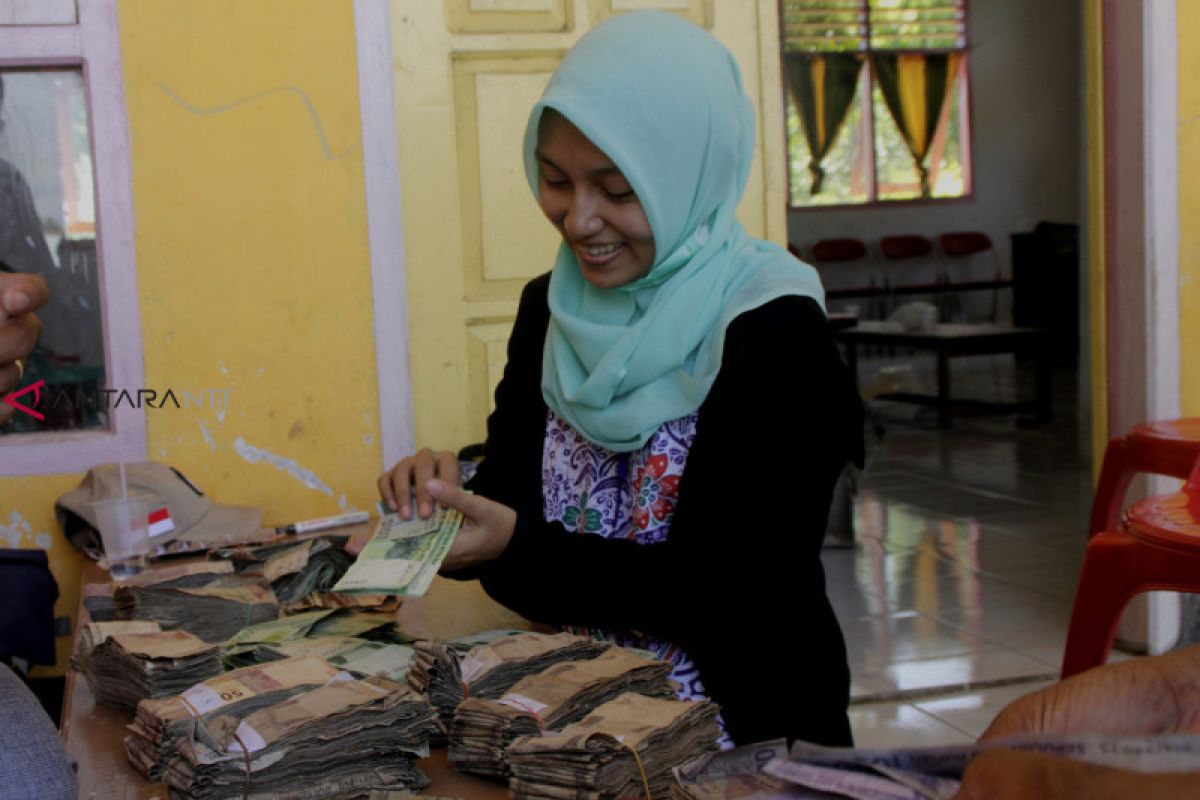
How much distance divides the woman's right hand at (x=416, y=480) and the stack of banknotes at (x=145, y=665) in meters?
0.37

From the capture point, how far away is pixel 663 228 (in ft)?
6.20

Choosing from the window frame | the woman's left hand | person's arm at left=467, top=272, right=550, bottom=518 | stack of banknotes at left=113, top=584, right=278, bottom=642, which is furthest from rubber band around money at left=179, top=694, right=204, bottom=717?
the window frame

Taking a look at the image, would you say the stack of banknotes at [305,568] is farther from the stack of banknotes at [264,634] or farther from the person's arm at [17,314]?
the person's arm at [17,314]

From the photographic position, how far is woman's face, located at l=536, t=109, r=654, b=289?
1886mm

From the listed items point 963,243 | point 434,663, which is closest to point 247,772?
point 434,663

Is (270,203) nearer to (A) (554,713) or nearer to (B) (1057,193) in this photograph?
(A) (554,713)

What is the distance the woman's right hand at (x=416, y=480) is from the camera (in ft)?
6.19

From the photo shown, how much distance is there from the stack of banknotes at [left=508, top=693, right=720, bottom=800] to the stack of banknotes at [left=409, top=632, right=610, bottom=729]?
17 cm

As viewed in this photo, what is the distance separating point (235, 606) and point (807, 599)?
0.91 meters

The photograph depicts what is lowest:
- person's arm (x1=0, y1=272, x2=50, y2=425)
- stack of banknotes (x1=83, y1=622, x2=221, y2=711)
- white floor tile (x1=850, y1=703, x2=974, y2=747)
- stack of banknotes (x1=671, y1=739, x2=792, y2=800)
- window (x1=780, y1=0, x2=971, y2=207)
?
white floor tile (x1=850, y1=703, x2=974, y2=747)

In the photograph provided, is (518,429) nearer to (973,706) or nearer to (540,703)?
(540,703)

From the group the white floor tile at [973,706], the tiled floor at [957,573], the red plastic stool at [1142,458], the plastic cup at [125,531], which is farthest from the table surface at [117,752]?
the white floor tile at [973,706]

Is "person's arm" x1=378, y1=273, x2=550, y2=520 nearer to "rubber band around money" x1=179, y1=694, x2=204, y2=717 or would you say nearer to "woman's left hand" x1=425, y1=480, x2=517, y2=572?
"woman's left hand" x1=425, y1=480, x2=517, y2=572

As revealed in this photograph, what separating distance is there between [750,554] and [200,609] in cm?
89
